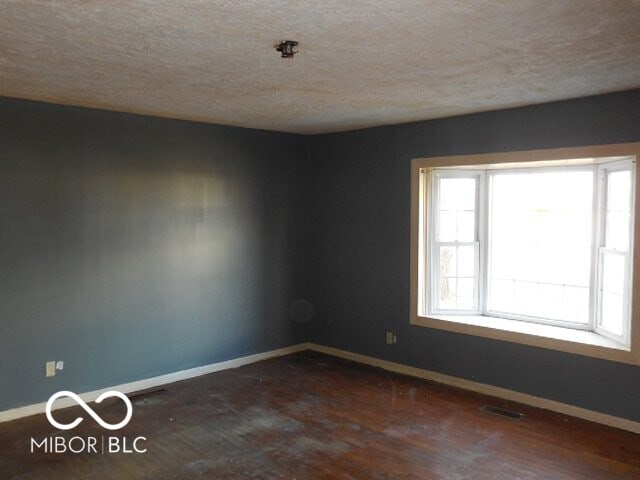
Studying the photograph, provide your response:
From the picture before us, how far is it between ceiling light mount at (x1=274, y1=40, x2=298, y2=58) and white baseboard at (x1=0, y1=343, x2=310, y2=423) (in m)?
3.44

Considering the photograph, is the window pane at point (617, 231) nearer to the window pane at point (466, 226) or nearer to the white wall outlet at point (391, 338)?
the window pane at point (466, 226)

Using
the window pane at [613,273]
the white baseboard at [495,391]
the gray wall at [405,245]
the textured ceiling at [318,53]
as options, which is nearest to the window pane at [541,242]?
the window pane at [613,273]

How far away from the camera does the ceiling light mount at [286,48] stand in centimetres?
271

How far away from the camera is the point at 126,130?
189 inches

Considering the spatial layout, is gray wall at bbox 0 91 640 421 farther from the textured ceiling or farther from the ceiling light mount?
the ceiling light mount

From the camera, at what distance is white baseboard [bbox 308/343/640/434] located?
4094mm

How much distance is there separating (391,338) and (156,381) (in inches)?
94.3

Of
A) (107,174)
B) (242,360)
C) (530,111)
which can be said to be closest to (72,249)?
(107,174)

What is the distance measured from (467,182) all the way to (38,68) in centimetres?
380

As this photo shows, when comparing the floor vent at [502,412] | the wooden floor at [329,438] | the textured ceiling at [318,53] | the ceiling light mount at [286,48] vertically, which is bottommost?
the wooden floor at [329,438]

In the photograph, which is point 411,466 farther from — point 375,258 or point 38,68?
point 38,68

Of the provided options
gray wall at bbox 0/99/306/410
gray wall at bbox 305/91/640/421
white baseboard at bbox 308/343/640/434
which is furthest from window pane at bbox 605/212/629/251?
gray wall at bbox 0/99/306/410

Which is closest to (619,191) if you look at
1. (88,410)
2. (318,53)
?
(318,53)

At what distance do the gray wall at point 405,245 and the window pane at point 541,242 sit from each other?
0.54 meters
